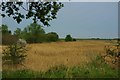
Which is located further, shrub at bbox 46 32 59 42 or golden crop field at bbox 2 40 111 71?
shrub at bbox 46 32 59 42

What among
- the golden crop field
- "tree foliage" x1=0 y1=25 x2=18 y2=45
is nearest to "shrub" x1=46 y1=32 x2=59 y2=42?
the golden crop field

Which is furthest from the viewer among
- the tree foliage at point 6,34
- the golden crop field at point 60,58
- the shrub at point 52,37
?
the shrub at point 52,37

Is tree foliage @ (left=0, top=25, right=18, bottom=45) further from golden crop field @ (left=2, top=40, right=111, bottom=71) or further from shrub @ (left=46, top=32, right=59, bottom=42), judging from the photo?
shrub @ (left=46, top=32, right=59, bottom=42)

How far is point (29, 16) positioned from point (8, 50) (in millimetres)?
6905

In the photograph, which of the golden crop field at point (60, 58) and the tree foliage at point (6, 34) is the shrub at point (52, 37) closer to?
the golden crop field at point (60, 58)

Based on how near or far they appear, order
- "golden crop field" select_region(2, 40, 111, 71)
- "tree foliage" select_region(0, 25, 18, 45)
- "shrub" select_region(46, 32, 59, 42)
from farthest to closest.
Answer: "shrub" select_region(46, 32, 59, 42) → "golden crop field" select_region(2, 40, 111, 71) → "tree foliage" select_region(0, 25, 18, 45)

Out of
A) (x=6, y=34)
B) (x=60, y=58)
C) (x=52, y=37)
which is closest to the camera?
(x=6, y=34)

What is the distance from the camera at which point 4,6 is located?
8.28 meters

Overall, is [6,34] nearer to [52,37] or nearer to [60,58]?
[60,58]

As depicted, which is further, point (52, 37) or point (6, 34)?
point (52, 37)

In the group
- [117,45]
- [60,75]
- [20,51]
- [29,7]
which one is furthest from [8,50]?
[29,7]

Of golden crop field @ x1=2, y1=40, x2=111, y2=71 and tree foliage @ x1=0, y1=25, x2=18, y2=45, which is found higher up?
tree foliage @ x1=0, y1=25, x2=18, y2=45

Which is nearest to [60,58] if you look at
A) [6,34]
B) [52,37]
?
[6,34]

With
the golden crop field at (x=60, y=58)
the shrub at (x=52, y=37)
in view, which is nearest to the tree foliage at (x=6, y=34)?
the golden crop field at (x=60, y=58)
